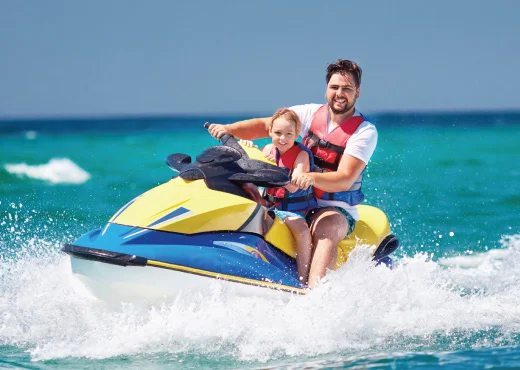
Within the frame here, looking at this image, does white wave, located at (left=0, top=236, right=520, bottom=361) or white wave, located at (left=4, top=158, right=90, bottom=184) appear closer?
white wave, located at (left=0, top=236, right=520, bottom=361)

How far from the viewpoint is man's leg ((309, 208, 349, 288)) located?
4.52 metres

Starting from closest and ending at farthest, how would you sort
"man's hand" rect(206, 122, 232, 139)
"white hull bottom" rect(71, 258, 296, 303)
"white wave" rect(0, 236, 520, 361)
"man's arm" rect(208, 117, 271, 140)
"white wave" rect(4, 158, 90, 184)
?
"white hull bottom" rect(71, 258, 296, 303) < "white wave" rect(0, 236, 520, 361) < "man's hand" rect(206, 122, 232, 139) < "man's arm" rect(208, 117, 271, 140) < "white wave" rect(4, 158, 90, 184)

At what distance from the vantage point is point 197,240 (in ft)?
13.5

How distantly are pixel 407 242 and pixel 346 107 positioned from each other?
344 cm

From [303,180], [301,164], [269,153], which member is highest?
[269,153]

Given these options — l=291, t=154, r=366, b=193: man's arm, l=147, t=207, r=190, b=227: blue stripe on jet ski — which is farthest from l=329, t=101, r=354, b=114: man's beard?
l=147, t=207, r=190, b=227: blue stripe on jet ski

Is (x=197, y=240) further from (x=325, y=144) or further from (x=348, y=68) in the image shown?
(x=348, y=68)

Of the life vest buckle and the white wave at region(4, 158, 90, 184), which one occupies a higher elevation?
the white wave at region(4, 158, 90, 184)

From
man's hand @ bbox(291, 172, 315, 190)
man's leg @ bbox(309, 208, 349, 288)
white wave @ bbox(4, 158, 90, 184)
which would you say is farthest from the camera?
white wave @ bbox(4, 158, 90, 184)

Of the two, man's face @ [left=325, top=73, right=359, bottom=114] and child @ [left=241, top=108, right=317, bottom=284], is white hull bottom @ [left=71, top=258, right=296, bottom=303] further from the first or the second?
man's face @ [left=325, top=73, right=359, bottom=114]

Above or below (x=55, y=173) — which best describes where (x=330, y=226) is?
below

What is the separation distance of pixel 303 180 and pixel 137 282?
105 centimetres

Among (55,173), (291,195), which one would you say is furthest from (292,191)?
(55,173)

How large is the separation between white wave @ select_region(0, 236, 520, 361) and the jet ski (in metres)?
0.09
